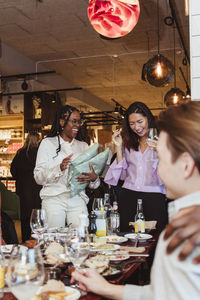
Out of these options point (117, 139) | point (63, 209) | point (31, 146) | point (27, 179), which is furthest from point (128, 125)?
point (27, 179)

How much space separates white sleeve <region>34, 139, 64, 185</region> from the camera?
2.88 meters

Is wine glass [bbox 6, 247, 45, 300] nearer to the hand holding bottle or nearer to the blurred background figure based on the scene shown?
the hand holding bottle

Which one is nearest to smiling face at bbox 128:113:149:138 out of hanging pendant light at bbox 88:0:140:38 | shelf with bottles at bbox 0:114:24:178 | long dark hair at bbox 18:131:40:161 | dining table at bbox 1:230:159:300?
hanging pendant light at bbox 88:0:140:38

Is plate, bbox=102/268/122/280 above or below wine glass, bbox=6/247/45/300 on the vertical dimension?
below

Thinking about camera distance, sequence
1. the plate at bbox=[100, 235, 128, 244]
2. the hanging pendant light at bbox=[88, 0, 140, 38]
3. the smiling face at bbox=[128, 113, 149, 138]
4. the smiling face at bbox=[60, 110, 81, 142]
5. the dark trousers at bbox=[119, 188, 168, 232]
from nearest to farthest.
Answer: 1. the plate at bbox=[100, 235, 128, 244]
2. the hanging pendant light at bbox=[88, 0, 140, 38]
3. the dark trousers at bbox=[119, 188, 168, 232]
4. the smiling face at bbox=[128, 113, 149, 138]
5. the smiling face at bbox=[60, 110, 81, 142]

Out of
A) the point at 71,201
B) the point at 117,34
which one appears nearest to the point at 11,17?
the point at 117,34

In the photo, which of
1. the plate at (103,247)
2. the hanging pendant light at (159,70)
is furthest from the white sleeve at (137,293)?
the hanging pendant light at (159,70)

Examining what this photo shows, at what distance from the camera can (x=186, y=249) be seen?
799 mm

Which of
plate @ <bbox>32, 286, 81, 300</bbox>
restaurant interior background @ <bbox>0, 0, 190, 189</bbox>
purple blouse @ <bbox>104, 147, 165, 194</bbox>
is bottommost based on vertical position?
plate @ <bbox>32, 286, 81, 300</bbox>

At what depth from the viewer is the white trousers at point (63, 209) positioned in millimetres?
2834

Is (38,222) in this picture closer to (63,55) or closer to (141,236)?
(141,236)

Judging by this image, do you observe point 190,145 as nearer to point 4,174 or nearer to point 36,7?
point 36,7

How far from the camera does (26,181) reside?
17.4 ft

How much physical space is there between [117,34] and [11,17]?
383 cm
